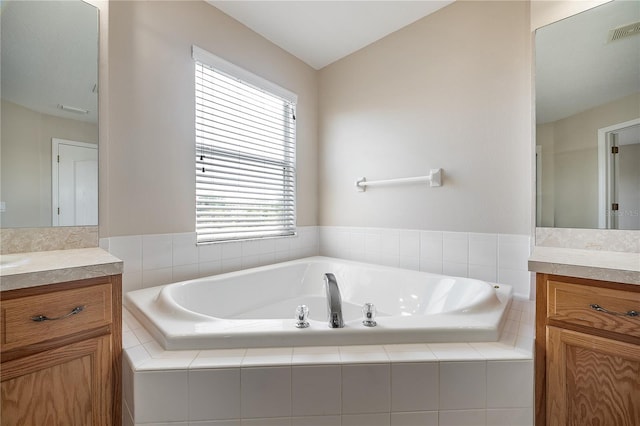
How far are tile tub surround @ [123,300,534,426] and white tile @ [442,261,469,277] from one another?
890 millimetres

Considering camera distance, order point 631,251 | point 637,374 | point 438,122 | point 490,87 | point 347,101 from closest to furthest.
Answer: point 637,374, point 631,251, point 490,87, point 438,122, point 347,101

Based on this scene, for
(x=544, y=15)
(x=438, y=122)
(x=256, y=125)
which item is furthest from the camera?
(x=256, y=125)

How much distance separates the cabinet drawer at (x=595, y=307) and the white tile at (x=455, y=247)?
0.82m

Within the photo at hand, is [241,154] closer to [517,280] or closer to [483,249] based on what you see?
[483,249]

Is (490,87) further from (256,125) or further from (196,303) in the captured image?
(196,303)

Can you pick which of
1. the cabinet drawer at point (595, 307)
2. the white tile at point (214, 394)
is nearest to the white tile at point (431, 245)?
the cabinet drawer at point (595, 307)

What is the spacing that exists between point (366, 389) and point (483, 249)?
1.26 meters

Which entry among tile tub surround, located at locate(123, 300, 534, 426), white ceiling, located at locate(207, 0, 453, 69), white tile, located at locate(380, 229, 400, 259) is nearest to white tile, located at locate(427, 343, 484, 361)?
tile tub surround, located at locate(123, 300, 534, 426)

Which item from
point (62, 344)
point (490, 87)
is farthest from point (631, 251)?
point (62, 344)

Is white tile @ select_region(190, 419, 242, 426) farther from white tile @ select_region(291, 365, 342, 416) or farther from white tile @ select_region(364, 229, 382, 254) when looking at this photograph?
white tile @ select_region(364, 229, 382, 254)

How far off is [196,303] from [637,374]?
185 cm

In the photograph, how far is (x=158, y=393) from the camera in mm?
879

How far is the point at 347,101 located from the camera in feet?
7.97

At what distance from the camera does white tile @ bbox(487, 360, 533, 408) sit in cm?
92
